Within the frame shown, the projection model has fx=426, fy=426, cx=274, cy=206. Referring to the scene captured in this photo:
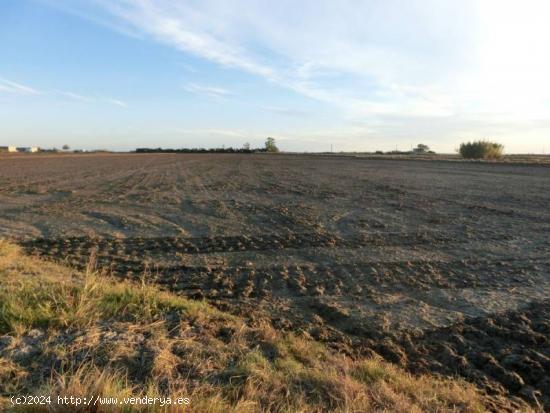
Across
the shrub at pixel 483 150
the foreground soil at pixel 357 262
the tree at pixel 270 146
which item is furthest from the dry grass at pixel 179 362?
the tree at pixel 270 146

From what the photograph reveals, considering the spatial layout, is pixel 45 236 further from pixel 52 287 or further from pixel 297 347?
pixel 297 347

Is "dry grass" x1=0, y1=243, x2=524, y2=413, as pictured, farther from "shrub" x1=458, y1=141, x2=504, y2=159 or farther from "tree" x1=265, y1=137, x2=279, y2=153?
"tree" x1=265, y1=137, x2=279, y2=153

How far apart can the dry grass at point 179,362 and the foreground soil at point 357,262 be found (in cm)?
62

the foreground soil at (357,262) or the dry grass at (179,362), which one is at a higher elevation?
the dry grass at (179,362)

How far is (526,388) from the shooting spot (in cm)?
391

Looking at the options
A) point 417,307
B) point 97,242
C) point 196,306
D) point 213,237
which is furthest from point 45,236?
point 417,307

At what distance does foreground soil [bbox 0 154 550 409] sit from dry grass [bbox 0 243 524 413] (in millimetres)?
617

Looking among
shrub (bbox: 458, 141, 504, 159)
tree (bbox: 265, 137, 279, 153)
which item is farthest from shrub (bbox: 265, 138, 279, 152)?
shrub (bbox: 458, 141, 504, 159)

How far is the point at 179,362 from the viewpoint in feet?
12.0

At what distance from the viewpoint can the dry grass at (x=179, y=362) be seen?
313 centimetres

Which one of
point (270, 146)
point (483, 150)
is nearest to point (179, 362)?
point (483, 150)

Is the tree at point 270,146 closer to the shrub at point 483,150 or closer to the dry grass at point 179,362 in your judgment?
the shrub at point 483,150

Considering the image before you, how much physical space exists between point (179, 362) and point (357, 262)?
4.78 m

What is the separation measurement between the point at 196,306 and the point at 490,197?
15.3m
